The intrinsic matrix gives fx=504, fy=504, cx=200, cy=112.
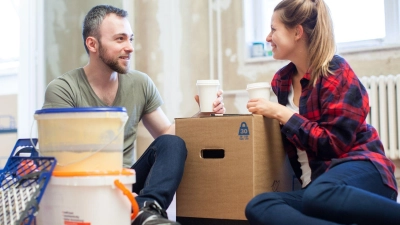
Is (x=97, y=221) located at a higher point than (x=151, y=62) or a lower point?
lower

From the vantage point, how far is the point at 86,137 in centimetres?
121

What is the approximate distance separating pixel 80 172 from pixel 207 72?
7.17 feet

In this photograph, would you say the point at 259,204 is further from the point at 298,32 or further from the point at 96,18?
the point at 96,18

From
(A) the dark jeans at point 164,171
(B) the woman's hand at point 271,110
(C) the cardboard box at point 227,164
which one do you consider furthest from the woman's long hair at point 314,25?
(A) the dark jeans at point 164,171

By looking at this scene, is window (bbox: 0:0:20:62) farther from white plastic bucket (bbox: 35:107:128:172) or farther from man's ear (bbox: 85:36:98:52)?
white plastic bucket (bbox: 35:107:128:172)

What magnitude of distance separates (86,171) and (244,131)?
48 cm

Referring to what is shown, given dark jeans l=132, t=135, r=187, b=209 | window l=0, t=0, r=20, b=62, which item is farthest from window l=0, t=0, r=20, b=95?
dark jeans l=132, t=135, r=187, b=209

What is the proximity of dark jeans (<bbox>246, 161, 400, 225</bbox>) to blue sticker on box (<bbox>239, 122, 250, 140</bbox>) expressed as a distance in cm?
18

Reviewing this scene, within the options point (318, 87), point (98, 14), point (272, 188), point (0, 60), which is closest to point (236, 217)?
point (272, 188)

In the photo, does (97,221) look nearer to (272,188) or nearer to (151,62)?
(272,188)

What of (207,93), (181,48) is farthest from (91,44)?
(181,48)

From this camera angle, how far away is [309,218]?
123 cm

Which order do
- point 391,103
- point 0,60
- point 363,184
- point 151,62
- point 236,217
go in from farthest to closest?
point 151,62, point 0,60, point 391,103, point 236,217, point 363,184

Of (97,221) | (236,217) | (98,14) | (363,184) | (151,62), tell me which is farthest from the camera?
(151,62)
